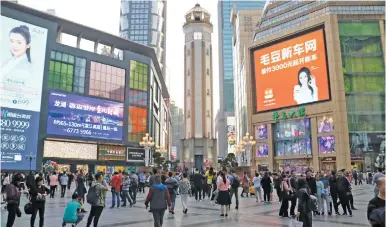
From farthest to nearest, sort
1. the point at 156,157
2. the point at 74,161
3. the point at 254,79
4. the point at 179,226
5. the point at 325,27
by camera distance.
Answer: the point at 254,79 → the point at 156,157 → the point at 325,27 → the point at 74,161 → the point at 179,226

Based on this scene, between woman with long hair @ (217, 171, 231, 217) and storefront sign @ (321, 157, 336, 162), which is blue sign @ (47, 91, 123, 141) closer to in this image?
storefront sign @ (321, 157, 336, 162)

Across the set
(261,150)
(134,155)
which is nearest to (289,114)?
(261,150)

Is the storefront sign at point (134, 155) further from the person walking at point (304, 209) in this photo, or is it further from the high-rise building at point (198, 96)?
the person walking at point (304, 209)

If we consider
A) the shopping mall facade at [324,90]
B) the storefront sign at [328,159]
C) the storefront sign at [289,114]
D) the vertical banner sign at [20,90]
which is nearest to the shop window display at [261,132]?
the shopping mall facade at [324,90]

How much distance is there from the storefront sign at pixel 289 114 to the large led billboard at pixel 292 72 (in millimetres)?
1342

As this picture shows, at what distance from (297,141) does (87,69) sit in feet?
133

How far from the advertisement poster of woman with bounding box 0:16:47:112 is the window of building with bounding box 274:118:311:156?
43470 mm

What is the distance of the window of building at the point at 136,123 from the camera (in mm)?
62228

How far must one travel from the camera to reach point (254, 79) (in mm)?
70062

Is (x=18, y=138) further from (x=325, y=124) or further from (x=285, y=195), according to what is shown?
(x=325, y=124)

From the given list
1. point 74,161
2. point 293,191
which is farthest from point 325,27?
point 293,191

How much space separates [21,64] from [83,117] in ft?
41.6

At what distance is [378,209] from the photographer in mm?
3809

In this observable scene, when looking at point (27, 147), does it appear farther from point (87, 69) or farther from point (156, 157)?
point (156, 157)
